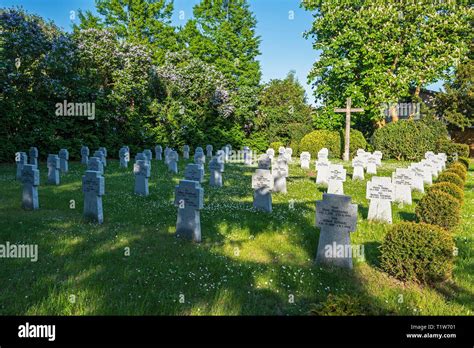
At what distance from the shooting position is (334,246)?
667cm

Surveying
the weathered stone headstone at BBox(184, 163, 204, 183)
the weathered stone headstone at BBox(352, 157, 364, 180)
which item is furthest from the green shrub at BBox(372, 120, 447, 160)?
the weathered stone headstone at BBox(184, 163, 204, 183)

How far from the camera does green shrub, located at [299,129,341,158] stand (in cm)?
3061

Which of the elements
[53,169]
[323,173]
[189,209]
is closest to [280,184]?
[323,173]

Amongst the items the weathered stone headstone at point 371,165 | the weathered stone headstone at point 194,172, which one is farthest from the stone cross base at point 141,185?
the weathered stone headstone at point 371,165

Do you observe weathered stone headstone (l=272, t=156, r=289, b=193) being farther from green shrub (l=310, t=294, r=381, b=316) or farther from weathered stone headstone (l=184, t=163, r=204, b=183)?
green shrub (l=310, t=294, r=381, b=316)

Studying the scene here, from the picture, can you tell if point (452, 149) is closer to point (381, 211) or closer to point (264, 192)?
point (381, 211)

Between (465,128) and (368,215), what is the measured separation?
30213 millimetres

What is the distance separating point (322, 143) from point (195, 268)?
26.2 metres

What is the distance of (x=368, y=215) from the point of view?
991 centimetres

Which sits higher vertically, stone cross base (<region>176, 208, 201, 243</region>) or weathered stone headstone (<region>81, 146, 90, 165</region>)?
weathered stone headstone (<region>81, 146, 90, 165</region>)

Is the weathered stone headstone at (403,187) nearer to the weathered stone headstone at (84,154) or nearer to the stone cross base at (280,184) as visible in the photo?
the stone cross base at (280,184)

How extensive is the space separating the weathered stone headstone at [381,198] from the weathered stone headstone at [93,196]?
7181mm

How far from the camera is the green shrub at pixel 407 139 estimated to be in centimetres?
2870
